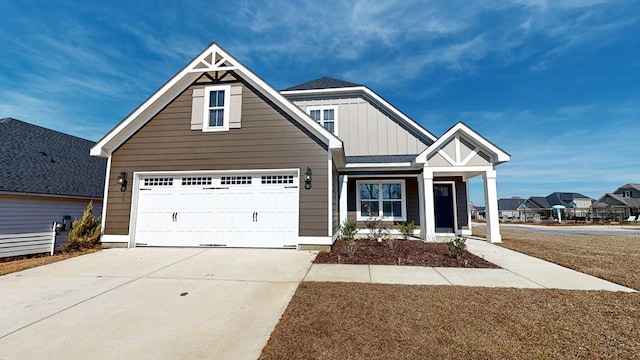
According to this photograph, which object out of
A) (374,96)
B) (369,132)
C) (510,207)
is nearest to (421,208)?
(369,132)

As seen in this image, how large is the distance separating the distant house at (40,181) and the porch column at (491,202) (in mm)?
15882

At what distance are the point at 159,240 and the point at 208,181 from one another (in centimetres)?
250

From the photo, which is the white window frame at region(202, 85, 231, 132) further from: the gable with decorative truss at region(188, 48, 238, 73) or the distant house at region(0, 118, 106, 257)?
the distant house at region(0, 118, 106, 257)

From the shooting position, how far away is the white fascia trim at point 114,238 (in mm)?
8695

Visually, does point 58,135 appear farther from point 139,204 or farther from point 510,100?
point 510,100

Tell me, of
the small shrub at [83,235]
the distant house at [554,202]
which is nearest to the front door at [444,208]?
the small shrub at [83,235]

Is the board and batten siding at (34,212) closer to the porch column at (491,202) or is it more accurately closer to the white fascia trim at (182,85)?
the white fascia trim at (182,85)

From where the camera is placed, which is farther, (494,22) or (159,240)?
(494,22)

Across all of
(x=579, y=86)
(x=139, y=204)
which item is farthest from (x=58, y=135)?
(x=579, y=86)

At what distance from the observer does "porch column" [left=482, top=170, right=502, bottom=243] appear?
10.1m

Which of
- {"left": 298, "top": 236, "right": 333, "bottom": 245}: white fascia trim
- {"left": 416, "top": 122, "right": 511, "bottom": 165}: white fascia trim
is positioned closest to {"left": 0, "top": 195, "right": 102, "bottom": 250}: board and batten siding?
{"left": 298, "top": 236, "right": 333, "bottom": 245}: white fascia trim

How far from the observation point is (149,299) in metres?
4.27

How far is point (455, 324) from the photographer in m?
3.32

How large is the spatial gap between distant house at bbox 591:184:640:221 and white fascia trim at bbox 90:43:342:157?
5208 centimetres
